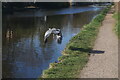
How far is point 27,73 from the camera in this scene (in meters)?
12.2

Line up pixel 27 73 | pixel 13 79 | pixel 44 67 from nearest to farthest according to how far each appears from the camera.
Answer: pixel 13 79 < pixel 27 73 < pixel 44 67

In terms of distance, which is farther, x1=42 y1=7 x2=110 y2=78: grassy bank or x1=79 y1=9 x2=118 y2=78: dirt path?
x1=42 y1=7 x2=110 y2=78: grassy bank

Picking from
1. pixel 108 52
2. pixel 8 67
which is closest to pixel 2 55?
pixel 8 67

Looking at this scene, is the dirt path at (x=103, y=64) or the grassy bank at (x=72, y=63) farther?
the grassy bank at (x=72, y=63)

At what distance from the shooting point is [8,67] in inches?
519

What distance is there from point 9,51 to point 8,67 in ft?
11.6

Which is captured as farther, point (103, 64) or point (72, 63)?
point (72, 63)

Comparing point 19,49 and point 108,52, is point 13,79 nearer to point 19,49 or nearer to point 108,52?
point 108,52

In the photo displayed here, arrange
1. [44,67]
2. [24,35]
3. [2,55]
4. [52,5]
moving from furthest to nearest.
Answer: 1. [52,5]
2. [24,35]
3. [2,55]
4. [44,67]

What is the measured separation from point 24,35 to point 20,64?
9752 millimetres

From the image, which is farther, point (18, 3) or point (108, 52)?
point (18, 3)

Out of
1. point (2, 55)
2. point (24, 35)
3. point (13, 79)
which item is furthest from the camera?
point (24, 35)

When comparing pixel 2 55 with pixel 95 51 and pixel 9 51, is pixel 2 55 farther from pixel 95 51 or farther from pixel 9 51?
pixel 95 51

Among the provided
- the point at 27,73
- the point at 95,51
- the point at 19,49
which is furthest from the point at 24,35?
the point at 27,73
